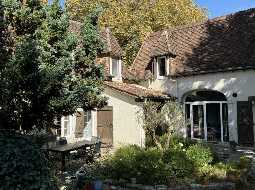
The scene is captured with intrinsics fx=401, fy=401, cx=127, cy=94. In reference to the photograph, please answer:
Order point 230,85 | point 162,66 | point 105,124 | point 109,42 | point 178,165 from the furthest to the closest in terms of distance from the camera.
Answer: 1. point 162,66
2. point 109,42
3. point 105,124
4. point 230,85
5. point 178,165

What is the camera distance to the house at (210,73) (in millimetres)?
23781

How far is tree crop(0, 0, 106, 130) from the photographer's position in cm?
1163

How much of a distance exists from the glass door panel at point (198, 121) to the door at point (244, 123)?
3.04 meters

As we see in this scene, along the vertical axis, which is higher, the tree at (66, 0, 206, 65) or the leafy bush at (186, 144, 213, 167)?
the tree at (66, 0, 206, 65)

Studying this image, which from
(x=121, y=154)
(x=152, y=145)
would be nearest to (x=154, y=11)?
(x=152, y=145)

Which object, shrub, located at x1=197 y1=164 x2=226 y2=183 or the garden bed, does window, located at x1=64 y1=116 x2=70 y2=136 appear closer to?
the garden bed

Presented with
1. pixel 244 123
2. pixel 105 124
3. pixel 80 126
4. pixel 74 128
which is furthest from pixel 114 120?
pixel 244 123

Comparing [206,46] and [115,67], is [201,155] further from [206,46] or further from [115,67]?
[115,67]

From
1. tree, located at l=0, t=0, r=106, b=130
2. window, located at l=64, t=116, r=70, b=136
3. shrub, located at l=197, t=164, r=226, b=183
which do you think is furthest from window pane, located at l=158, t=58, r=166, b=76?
shrub, located at l=197, t=164, r=226, b=183

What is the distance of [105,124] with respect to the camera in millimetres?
25453

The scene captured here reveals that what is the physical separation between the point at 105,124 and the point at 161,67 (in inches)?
246

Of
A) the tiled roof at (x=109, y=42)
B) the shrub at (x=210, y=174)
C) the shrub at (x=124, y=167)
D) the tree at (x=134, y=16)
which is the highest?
the tree at (x=134, y=16)

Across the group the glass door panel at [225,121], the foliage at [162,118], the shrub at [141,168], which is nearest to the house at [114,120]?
the foliage at [162,118]

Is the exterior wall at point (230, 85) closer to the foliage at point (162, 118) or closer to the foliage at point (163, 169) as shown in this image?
the foliage at point (162, 118)
